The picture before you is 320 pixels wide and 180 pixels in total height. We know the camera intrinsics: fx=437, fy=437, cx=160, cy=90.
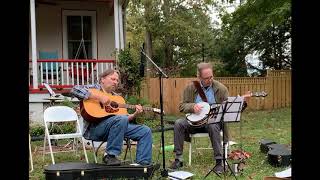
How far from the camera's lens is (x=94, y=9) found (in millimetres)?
13320

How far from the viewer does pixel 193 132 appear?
6.10 metres

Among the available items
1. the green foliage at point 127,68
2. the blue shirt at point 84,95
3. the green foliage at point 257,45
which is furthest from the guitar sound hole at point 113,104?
the green foliage at point 257,45

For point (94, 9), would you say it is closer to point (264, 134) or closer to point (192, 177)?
point (264, 134)

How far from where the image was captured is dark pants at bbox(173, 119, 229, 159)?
5.85m

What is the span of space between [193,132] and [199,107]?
1.33 feet

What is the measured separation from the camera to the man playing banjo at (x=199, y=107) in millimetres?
5902

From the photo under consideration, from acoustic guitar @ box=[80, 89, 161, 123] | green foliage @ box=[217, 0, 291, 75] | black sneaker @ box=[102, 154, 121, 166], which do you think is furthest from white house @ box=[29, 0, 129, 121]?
black sneaker @ box=[102, 154, 121, 166]

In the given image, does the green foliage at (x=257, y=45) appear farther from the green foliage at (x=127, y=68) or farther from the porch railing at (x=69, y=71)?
the porch railing at (x=69, y=71)

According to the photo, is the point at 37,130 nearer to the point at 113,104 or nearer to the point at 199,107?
the point at 113,104

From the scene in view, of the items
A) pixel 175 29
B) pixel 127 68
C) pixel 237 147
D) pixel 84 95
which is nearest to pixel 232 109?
pixel 84 95

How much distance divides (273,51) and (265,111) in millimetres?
5873

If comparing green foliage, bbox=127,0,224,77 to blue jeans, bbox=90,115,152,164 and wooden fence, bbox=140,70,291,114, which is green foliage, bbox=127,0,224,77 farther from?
blue jeans, bbox=90,115,152,164
